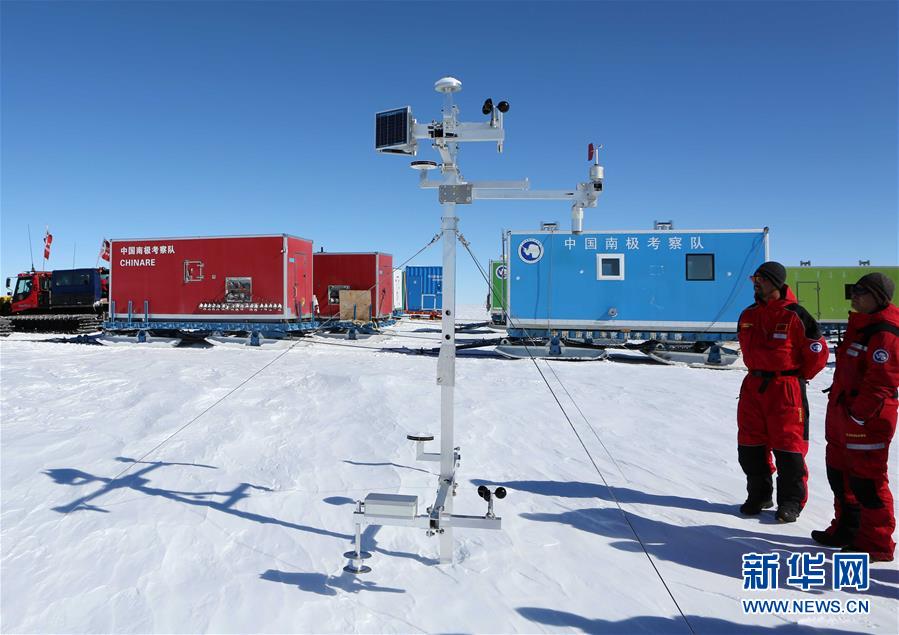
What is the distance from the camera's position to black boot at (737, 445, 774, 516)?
13.8 ft

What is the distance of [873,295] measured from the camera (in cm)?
348

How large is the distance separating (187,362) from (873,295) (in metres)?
12.1

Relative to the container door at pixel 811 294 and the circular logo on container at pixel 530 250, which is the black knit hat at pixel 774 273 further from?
the container door at pixel 811 294

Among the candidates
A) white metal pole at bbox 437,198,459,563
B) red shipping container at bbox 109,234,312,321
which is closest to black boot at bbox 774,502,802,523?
white metal pole at bbox 437,198,459,563

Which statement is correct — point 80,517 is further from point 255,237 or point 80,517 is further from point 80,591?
point 255,237

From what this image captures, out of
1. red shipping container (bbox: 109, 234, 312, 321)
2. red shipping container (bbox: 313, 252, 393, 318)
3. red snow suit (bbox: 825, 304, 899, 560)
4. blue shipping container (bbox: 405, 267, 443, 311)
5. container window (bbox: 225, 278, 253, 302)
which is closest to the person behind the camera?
red snow suit (bbox: 825, 304, 899, 560)

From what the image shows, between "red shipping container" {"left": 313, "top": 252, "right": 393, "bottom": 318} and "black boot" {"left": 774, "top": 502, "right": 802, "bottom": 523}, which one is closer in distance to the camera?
"black boot" {"left": 774, "top": 502, "right": 802, "bottom": 523}

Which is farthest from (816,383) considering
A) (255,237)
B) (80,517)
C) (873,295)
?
(255,237)

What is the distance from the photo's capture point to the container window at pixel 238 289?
1648cm

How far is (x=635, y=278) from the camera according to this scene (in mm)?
13633

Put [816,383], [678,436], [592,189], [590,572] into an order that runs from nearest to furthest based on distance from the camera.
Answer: [590,572]
[592,189]
[678,436]
[816,383]

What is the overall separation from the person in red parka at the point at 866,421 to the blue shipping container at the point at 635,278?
9.70 meters

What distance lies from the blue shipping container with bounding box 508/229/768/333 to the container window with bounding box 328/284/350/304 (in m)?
8.17

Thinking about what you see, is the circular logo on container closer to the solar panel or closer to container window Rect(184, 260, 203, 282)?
container window Rect(184, 260, 203, 282)
